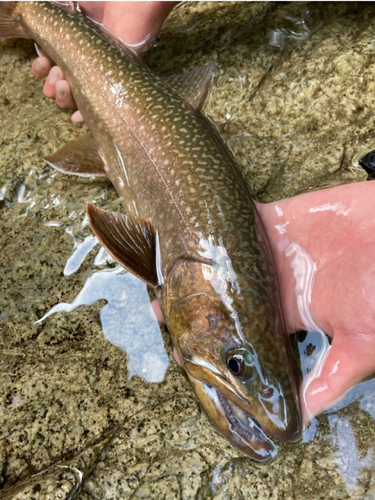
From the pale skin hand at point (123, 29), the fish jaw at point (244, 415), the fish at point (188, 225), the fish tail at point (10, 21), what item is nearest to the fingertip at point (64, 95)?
the pale skin hand at point (123, 29)

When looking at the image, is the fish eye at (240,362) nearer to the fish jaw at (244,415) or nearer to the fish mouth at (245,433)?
the fish jaw at (244,415)

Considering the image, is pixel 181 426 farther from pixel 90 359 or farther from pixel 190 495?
pixel 90 359

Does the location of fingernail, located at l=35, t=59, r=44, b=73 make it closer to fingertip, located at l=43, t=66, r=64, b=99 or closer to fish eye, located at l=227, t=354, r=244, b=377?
fingertip, located at l=43, t=66, r=64, b=99

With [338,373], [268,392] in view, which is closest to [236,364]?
[268,392]

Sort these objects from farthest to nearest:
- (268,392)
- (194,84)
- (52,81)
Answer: (52,81), (194,84), (268,392)

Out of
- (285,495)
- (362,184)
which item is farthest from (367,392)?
(362,184)

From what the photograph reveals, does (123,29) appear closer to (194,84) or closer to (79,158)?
(194,84)
